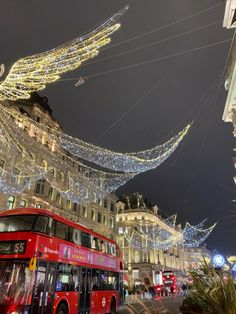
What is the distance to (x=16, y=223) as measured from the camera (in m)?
12.2

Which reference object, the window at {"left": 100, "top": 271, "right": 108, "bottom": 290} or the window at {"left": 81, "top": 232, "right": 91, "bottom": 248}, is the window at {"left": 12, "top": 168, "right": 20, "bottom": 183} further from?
the window at {"left": 81, "top": 232, "right": 91, "bottom": 248}

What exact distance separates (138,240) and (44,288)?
67373mm

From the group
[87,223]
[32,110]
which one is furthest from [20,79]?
[87,223]

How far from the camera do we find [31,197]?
3412 centimetres

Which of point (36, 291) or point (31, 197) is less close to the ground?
point (31, 197)

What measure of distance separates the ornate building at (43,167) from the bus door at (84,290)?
51.0 ft

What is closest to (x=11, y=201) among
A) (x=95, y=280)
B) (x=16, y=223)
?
(x=95, y=280)

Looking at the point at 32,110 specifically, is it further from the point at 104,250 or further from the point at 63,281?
the point at 63,281

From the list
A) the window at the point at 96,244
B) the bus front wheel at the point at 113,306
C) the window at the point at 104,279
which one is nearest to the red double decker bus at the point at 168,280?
the bus front wheel at the point at 113,306

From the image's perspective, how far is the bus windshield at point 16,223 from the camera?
39.3 ft

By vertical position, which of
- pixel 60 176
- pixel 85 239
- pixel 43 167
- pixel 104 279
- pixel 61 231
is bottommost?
pixel 104 279

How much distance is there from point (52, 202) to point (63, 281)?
2559 cm

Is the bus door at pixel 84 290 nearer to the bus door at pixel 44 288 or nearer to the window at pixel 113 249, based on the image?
the bus door at pixel 44 288

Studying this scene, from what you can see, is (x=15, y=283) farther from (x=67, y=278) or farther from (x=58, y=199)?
(x=58, y=199)
